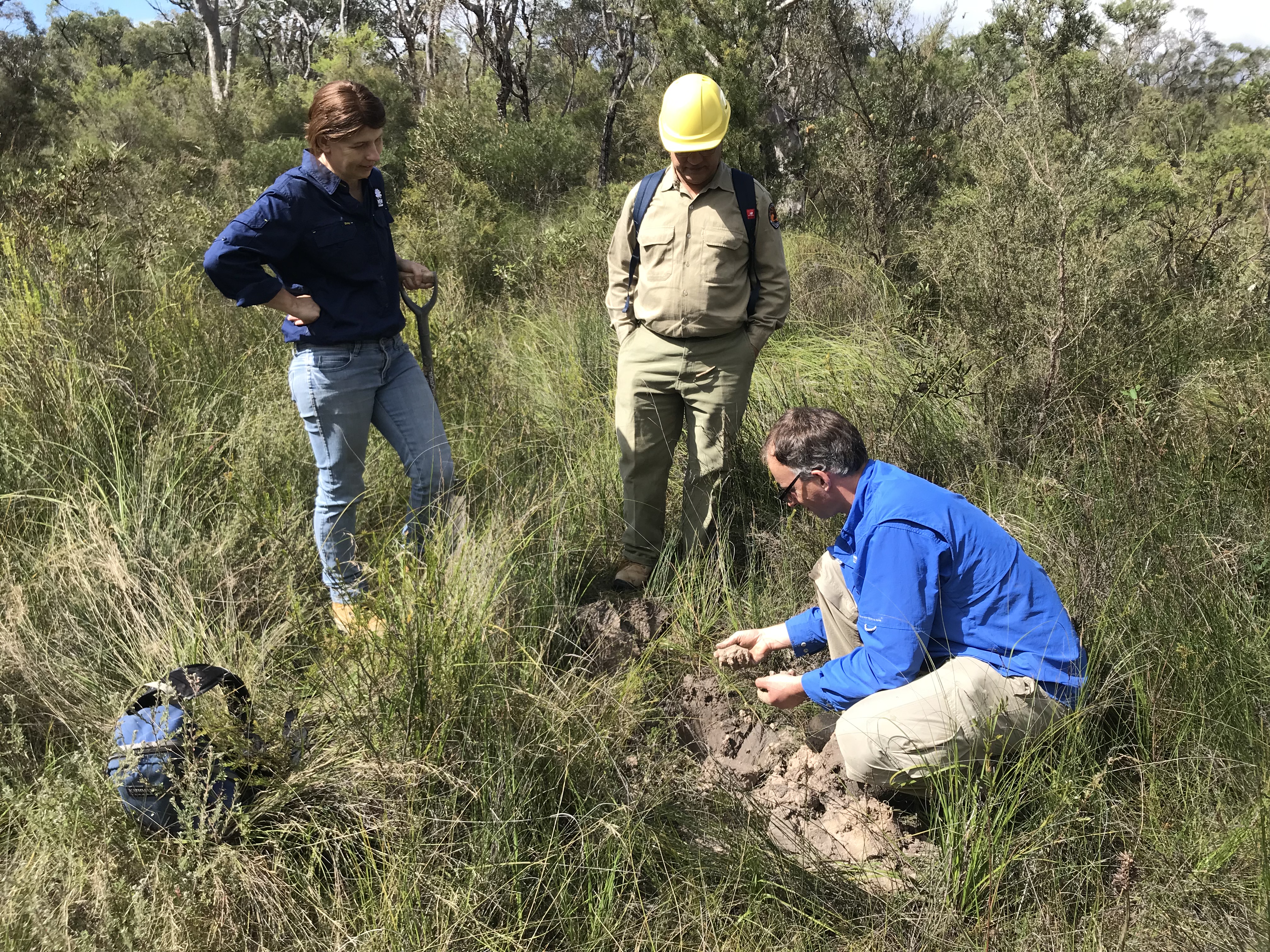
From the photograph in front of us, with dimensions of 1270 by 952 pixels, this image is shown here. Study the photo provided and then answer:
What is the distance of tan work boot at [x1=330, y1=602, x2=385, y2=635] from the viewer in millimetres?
2186

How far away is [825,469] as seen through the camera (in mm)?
2330

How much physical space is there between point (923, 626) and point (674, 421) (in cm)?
163

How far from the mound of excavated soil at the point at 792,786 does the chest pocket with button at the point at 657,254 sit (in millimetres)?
1567

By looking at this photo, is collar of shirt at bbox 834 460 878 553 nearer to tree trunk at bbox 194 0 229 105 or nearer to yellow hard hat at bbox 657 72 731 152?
yellow hard hat at bbox 657 72 731 152

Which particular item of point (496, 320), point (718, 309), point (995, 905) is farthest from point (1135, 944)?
point (496, 320)

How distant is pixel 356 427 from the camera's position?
2990mm

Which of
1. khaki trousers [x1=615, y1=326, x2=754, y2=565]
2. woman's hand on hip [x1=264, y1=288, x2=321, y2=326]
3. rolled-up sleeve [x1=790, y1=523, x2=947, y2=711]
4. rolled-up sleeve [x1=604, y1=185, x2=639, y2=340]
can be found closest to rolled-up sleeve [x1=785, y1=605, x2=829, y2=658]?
rolled-up sleeve [x1=790, y1=523, x2=947, y2=711]

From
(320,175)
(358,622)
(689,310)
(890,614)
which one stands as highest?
(320,175)

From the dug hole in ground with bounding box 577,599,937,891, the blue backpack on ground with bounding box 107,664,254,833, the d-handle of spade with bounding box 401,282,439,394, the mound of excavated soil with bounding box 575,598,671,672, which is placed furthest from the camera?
the d-handle of spade with bounding box 401,282,439,394

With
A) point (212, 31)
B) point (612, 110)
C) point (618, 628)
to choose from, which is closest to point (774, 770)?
point (618, 628)

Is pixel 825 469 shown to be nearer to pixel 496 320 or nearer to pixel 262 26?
pixel 496 320

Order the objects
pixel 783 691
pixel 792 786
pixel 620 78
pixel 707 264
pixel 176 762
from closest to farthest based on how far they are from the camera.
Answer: pixel 176 762
pixel 783 691
pixel 792 786
pixel 707 264
pixel 620 78

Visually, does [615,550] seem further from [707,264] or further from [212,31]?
[212,31]

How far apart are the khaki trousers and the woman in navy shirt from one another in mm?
832
